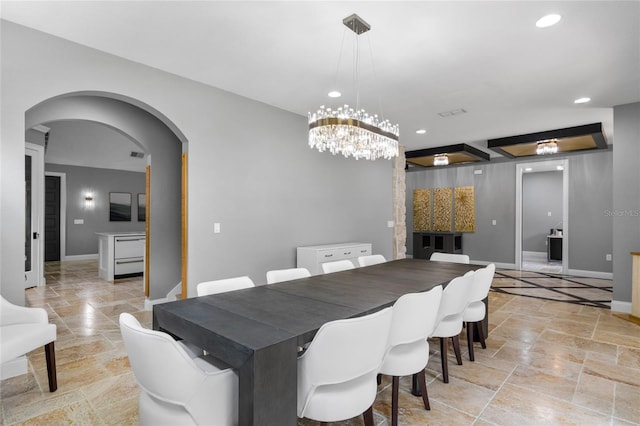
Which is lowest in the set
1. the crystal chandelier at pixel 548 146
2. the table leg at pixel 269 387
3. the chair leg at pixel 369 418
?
the chair leg at pixel 369 418

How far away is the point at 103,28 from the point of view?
8.79 feet

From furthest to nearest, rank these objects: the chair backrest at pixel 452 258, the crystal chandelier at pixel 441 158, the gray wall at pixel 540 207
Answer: the gray wall at pixel 540 207 < the crystal chandelier at pixel 441 158 < the chair backrest at pixel 452 258

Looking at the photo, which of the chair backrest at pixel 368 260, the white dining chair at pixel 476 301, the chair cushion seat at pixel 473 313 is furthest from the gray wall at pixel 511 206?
the chair cushion seat at pixel 473 313

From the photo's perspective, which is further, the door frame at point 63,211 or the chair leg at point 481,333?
the door frame at point 63,211

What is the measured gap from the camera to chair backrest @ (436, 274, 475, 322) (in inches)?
90.0

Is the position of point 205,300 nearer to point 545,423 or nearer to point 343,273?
point 343,273

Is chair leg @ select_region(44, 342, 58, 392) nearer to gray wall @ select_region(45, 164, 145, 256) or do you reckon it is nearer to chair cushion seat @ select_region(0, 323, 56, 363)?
chair cushion seat @ select_region(0, 323, 56, 363)

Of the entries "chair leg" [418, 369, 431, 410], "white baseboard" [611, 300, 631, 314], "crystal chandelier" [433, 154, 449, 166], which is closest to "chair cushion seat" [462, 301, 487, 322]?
"chair leg" [418, 369, 431, 410]

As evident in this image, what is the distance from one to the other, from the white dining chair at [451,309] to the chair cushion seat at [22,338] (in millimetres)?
2733

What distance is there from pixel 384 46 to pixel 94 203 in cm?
946

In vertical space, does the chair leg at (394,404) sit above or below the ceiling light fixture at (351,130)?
below

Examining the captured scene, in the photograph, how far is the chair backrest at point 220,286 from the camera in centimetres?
230

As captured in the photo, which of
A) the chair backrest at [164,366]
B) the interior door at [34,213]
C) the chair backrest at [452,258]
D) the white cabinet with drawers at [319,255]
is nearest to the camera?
the chair backrest at [164,366]

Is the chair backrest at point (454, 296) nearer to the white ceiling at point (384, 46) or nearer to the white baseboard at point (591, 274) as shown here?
the white ceiling at point (384, 46)
